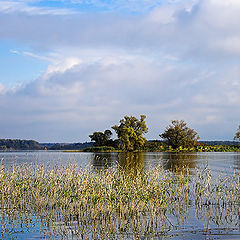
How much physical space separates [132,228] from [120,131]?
232ft

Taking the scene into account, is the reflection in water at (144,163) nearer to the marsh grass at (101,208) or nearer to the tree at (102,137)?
the marsh grass at (101,208)

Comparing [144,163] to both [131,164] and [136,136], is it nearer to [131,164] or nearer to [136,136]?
[131,164]

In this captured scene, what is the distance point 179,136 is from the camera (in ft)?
275

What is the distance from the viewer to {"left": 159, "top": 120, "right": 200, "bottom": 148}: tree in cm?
8412

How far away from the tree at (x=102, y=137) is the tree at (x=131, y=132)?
4.24 meters

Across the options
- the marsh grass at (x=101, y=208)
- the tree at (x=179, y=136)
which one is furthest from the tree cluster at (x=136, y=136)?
the marsh grass at (x=101, y=208)

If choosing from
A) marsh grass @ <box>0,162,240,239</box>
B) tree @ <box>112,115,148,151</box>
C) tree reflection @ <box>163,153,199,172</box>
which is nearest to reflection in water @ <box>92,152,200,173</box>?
tree reflection @ <box>163,153,199,172</box>

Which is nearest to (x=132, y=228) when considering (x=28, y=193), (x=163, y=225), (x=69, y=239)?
(x=163, y=225)

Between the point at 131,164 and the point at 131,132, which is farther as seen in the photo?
the point at 131,132

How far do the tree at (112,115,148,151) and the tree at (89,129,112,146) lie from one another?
4238 millimetres

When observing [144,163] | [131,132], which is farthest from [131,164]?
[131,132]

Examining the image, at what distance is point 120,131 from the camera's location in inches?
3179

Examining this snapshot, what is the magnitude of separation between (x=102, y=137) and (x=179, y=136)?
18.7 m

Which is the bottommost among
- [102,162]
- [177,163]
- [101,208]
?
[102,162]
